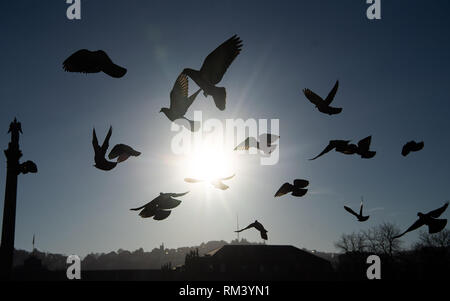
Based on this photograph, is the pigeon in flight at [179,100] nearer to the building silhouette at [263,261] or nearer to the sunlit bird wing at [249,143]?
the sunlit bird wing at [249,143]

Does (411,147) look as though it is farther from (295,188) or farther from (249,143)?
(249,143)

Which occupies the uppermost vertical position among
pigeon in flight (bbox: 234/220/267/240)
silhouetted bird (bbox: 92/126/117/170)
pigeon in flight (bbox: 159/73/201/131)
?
pigeon in flight (bbox: 159/73/201/131)

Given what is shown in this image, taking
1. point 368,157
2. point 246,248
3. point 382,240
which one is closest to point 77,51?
point 368,157

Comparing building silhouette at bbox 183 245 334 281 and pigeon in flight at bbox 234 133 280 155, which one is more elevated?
pigeon in flight at bbox 234 133 280 155

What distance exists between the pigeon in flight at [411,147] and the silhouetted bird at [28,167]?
1362cm

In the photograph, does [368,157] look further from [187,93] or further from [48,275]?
[48,275]

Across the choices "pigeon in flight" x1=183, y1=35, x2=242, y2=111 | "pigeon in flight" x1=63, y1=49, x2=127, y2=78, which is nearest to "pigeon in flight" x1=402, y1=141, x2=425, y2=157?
"pigeon in flight" x1=183, y1=35, x2=242, y2=111

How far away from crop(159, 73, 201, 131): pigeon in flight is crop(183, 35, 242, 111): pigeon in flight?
0.25m

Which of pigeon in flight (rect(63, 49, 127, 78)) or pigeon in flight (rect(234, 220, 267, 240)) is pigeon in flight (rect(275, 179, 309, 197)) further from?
pigeon in flight (rect(63, 49, 127, 78))

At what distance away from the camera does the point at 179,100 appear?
4625 millimetres

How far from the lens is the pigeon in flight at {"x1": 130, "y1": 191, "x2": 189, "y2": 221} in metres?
4.66
